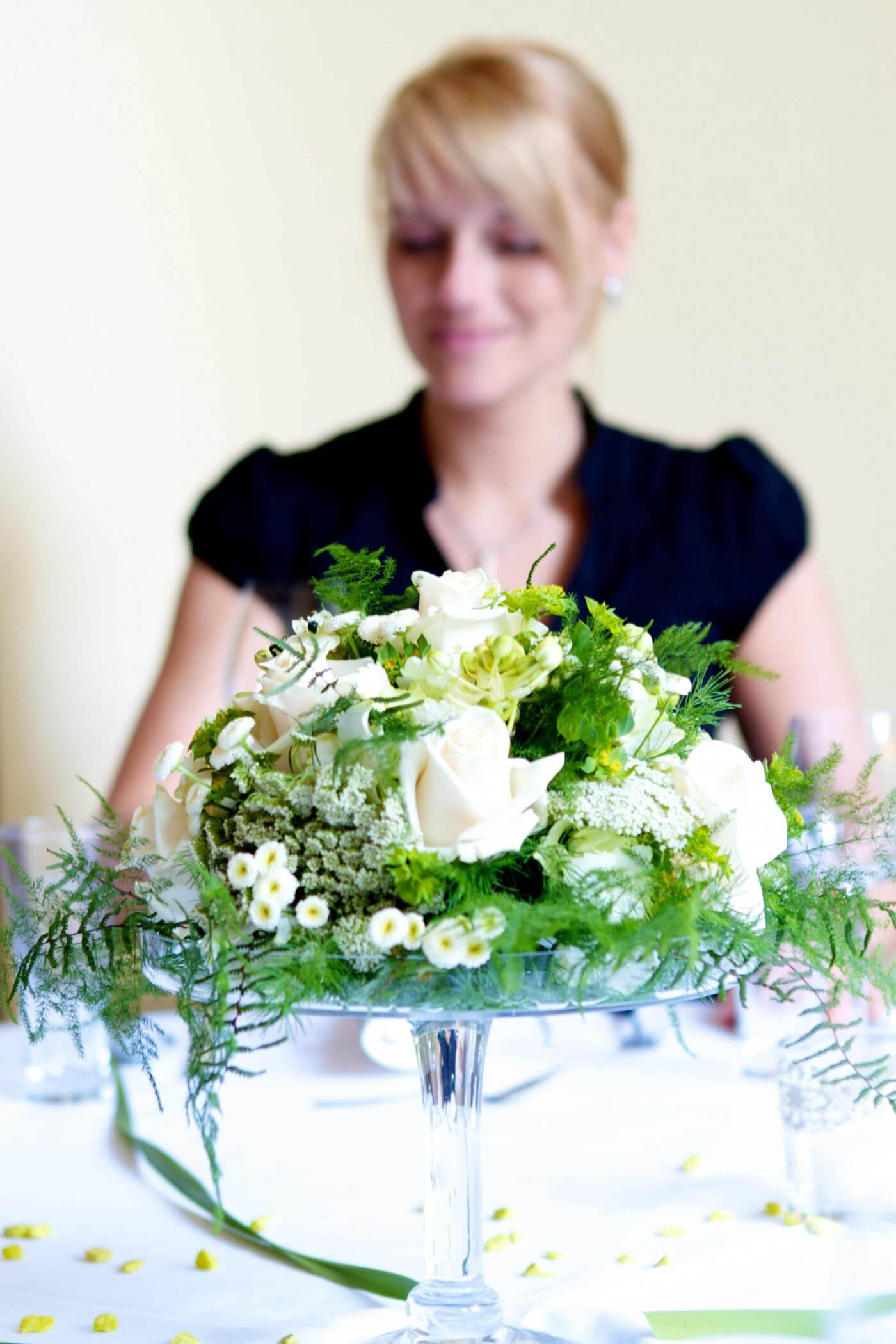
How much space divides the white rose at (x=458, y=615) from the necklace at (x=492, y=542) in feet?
4.13

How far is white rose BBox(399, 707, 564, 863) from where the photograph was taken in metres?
0.53

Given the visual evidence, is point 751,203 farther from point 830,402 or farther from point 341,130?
point 341,130

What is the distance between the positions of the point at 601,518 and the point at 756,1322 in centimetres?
133

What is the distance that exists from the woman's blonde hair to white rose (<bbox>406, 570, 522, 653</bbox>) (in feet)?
4.43

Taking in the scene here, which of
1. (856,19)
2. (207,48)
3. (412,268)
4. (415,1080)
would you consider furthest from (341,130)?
(415,1080)

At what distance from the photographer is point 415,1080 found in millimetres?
1056

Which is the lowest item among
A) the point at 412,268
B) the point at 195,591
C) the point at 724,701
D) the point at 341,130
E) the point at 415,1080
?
the point at 415,1080

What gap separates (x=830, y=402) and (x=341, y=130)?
0.97m

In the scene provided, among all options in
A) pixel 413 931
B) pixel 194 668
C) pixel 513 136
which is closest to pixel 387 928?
pixel 413 931

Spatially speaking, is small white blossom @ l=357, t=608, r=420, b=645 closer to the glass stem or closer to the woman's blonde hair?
the glass stem

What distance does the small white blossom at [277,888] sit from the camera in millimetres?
528

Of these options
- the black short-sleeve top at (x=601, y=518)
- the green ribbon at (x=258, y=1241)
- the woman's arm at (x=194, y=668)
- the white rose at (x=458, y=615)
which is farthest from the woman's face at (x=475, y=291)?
the white rose at (x=458, y=615)

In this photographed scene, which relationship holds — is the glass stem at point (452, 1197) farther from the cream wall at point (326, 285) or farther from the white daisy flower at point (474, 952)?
the cream wall at point (326, 285)

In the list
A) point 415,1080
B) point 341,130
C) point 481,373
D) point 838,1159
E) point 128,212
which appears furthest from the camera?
point 341,130
